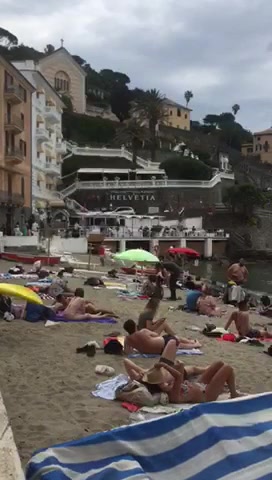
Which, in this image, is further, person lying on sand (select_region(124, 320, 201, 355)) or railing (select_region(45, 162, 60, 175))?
railing (select_region(45, 162, 60, 175))

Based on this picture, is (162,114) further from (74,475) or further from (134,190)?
(74,475)

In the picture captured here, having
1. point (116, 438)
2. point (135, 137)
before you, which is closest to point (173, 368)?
point (116, 438)

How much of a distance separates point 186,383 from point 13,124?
128 feet

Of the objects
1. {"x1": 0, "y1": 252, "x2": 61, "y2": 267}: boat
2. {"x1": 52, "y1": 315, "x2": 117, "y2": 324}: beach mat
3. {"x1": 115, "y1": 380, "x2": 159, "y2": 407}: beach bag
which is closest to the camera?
{"x1": 115, "y1": 380, "x2": 159, "y2": 407}: beach bag

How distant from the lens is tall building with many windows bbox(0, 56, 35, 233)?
42.6 m

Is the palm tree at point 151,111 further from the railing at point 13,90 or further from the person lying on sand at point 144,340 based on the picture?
the person lying on sand at point 144,340

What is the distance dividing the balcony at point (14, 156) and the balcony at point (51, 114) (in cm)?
1527

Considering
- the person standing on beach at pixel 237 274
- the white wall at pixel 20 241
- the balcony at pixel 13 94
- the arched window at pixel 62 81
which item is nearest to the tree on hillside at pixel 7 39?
the arched window at pixel 62 81

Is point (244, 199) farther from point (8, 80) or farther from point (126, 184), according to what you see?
point (8, 80)

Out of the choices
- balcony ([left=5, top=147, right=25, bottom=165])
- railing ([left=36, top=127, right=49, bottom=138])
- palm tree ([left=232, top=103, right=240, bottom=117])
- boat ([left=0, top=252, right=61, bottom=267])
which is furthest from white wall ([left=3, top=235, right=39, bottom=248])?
palm tree ([left=232, top=103, right=240, bottom=117])

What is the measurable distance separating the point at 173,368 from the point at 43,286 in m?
11.5

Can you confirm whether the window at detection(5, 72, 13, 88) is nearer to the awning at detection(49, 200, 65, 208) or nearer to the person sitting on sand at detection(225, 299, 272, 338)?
the awning at detection(49, 200, 65, 208)

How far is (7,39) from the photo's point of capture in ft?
334

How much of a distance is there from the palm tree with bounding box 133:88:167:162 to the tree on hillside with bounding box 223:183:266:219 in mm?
17136
